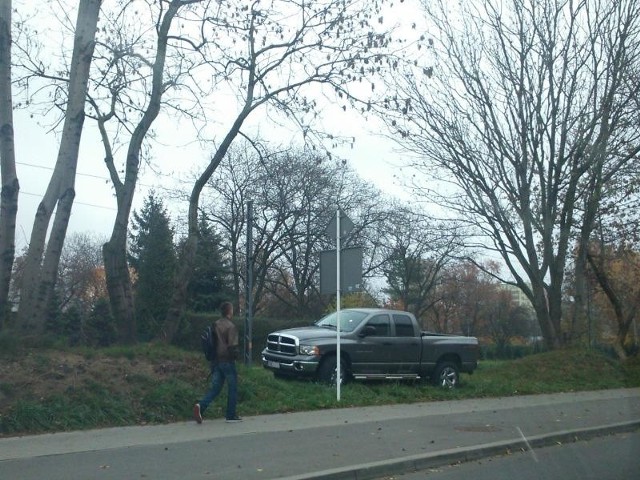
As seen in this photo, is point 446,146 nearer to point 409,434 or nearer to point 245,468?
point 409,434

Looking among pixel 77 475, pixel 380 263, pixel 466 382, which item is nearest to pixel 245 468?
pixel 77 475

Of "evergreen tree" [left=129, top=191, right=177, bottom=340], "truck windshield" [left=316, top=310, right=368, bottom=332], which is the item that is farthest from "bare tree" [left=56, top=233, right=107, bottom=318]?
"truck windshield" [left=316, top=310, right=368, bottom=332]

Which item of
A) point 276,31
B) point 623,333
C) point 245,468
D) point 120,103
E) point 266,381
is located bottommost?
point 245,468

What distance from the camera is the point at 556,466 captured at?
10.4 meters

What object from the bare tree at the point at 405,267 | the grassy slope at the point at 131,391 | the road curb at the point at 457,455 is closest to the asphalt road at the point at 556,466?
the road curb at the point at 457,455

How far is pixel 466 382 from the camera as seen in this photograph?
2017 centimetres

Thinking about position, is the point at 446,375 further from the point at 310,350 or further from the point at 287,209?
the point at 287,209

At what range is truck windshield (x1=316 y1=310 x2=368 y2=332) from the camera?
1816 centimetres

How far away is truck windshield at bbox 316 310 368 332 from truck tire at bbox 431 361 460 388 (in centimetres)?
235

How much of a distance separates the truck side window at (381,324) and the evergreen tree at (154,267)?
2659 cm

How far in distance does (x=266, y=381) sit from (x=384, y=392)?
2832mm

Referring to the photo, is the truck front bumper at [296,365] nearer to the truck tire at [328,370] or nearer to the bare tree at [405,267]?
the truck tire at [328,370]

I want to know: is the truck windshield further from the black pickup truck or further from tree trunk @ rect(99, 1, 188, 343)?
tree trunk @ rect(99, 1, 188, 343)

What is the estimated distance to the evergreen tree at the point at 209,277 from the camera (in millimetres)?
46031
